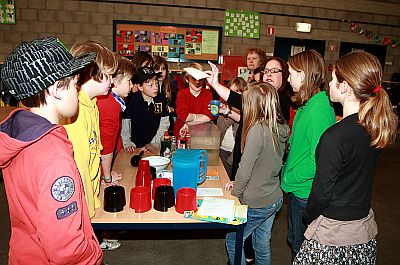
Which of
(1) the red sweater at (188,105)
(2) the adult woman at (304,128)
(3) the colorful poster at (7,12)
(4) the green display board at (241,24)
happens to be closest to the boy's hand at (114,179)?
(2) the adult woman at (304,128)

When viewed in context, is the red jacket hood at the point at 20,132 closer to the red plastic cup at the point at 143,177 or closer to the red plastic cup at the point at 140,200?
the red plastic cup at the point at 140,200

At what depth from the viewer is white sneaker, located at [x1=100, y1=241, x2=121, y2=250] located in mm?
2752

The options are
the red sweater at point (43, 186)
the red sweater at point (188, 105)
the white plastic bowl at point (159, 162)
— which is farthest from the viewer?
the red sweater at point (188, 105)

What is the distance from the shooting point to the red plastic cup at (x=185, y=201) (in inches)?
65.3

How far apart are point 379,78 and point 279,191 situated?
2.89 feet

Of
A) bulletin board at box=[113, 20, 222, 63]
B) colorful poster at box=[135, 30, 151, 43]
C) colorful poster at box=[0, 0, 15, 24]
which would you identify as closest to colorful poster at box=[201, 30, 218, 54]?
bulletin board at box=[113, 20, 222, 63]

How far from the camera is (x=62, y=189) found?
3.47 feet

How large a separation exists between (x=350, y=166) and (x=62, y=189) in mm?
1199

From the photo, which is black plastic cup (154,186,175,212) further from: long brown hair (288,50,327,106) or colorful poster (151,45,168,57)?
colorful poster (151,45,168,57)

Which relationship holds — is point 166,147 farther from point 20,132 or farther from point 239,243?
point 20,132

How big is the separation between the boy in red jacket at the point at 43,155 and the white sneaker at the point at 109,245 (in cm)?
166

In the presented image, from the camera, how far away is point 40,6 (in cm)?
636

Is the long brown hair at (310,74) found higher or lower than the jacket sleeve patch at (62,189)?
higher

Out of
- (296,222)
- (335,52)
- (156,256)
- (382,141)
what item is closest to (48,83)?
(382,141)
